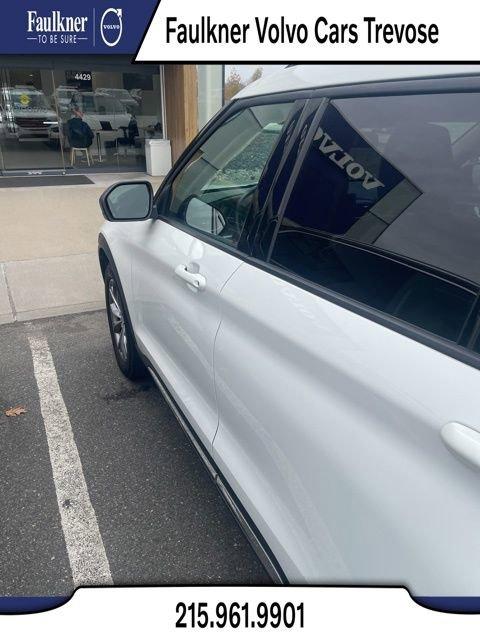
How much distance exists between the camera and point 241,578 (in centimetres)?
201

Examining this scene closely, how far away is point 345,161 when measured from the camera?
147 cm

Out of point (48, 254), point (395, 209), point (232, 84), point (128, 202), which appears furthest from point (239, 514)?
point (232, 84)

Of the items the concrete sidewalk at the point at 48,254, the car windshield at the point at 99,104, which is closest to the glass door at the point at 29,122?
the car windshield at the point at 99,104

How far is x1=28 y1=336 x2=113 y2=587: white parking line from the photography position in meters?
2.04

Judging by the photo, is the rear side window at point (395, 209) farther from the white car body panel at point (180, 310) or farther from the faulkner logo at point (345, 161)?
the white car body panel at point (180, 310)

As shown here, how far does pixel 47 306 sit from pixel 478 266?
14.2ft

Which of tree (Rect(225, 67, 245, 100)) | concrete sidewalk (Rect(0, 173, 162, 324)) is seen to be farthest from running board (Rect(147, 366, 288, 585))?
tree (Rect(225, 67, 245, 100))

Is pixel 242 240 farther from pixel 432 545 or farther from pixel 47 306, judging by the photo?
pixel 47 306

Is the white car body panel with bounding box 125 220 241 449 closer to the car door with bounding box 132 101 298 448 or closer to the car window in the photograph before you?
the car door with bounding box 132 101 298 448

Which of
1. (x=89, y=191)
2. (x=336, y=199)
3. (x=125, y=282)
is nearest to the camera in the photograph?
(x=336, y=199)

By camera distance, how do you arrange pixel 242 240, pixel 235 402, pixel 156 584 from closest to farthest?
pixel 235 402 < pixel 242 240 < pixel 156 584

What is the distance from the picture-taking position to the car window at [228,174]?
1.84 metres

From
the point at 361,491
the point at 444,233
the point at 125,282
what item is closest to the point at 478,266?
the point at 444,233

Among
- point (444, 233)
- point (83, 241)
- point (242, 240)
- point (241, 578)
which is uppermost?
point (444, 233)
